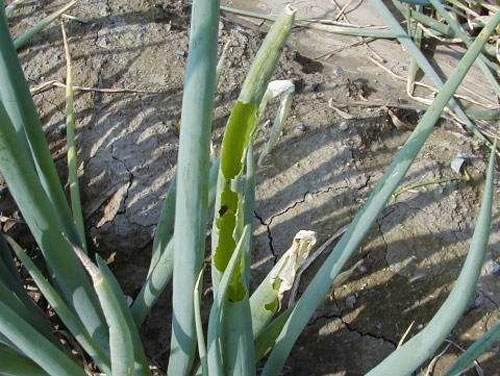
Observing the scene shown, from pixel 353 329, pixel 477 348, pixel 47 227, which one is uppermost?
pixel 47 227

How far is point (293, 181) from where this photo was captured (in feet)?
5.20

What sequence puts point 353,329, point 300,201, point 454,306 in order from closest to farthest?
point 454,306, point 353,329, point 300,201

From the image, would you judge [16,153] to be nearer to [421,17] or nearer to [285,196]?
[285,196]

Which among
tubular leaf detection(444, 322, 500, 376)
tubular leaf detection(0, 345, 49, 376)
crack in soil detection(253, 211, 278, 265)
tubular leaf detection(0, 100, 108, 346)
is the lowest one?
crack in soil detection(253, 211, 278, 265)

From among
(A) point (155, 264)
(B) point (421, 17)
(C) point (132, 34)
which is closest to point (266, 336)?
(A) point (155, 264)

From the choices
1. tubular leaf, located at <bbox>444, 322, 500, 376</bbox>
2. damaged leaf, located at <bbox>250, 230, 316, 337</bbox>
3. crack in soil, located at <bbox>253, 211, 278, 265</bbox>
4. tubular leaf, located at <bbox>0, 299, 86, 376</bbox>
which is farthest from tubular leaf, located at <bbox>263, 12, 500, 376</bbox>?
crack in soil, located at <bbox>253, 211, 278, 265</bbox>

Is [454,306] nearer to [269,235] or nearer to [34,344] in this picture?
[34,344]

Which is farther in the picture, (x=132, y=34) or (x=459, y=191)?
(x=132, y=34)

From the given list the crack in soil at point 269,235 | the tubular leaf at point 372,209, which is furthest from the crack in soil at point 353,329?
the tubular leaf at point 372,209

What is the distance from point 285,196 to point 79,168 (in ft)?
1.44

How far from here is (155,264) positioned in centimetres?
117

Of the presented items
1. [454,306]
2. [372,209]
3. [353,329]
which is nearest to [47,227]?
[372,209]

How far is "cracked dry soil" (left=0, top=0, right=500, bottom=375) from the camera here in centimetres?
144

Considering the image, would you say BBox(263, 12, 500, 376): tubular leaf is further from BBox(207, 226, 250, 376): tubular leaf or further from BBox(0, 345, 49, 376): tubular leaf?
BBox(0, 345, 49, 376): tubular leaf
